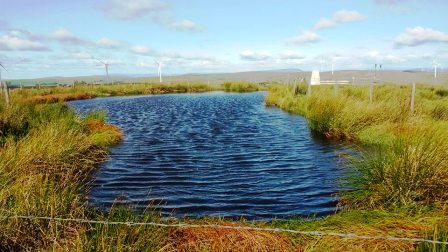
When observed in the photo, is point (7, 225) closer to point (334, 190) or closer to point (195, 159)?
point (334, 190)

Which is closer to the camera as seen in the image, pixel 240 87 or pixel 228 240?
pixel 228 240

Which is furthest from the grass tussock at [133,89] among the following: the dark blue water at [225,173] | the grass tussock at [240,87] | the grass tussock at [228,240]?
the grass tussock at [228,240]

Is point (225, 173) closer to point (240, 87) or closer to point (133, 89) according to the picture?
point (133, 89)

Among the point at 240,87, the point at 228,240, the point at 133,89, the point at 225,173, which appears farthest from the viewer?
the point at 240,87

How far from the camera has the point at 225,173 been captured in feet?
42.1

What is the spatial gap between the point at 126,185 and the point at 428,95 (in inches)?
1038

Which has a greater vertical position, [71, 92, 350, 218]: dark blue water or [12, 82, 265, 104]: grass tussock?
[12, 82, 265, 104]: grass tussock

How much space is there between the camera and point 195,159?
15.0m

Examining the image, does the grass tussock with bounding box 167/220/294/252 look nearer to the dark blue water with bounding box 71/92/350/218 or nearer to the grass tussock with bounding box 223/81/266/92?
the dark blue water with bounding box 71/92/350/218

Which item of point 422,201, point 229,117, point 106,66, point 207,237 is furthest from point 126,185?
point 106,66

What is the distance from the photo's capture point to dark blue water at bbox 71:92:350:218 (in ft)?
31.9

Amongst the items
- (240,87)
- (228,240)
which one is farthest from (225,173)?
(240,87)

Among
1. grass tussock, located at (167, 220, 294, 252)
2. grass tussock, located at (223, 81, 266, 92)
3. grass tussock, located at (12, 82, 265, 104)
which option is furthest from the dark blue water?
grass tussock, located at (223, 81, 266, 92)

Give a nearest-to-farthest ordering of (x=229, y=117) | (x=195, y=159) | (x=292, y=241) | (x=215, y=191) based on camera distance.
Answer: (x=292, y=241), (x=215, y=191), (x=195, y=159), (x=229, y=117)
